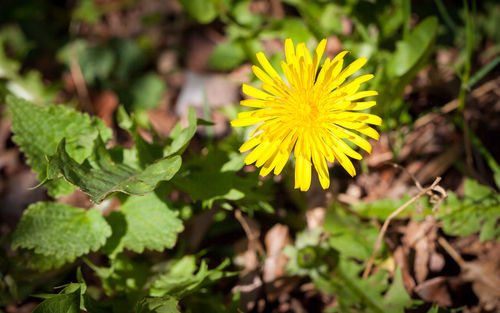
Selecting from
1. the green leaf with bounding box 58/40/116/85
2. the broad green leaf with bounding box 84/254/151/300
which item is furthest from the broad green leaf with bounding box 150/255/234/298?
the green leaf with bounding box 58/40/116/85

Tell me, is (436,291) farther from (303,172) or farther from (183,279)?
(183,279)

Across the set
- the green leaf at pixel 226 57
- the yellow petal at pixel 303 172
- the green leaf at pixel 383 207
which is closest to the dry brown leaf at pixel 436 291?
the green leaf at pixel 383 207

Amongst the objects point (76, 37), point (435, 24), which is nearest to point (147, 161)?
point (435, 24)

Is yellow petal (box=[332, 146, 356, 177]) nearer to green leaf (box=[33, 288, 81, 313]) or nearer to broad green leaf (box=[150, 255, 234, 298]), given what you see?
broad green leaf (box=[150, 255, 234, 298])

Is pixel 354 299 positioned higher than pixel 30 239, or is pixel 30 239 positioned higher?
pixel 354 299

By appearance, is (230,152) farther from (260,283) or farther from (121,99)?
(121,99)

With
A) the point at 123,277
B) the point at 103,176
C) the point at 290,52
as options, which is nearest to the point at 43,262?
the point at 123,277
